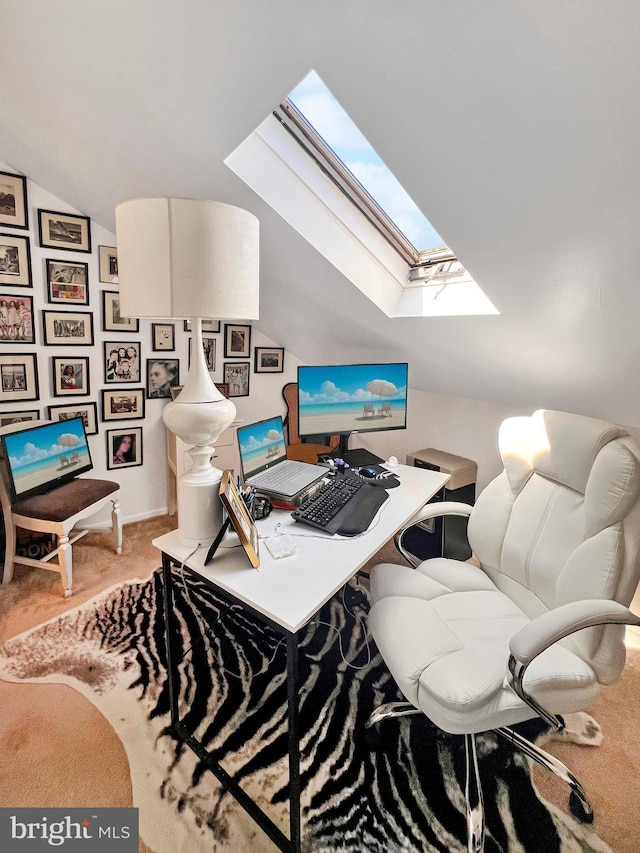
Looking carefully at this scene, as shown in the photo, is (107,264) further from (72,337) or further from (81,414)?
(81,414)

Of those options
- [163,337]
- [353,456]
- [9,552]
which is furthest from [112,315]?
[353,456]

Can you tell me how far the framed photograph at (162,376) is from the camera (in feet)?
9.80

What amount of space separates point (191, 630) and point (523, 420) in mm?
1730

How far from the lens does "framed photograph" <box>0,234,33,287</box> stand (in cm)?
235

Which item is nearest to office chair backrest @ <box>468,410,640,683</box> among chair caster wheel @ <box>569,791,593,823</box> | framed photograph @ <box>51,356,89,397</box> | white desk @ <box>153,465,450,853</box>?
white desk @ <box>153,465,450,853</box>

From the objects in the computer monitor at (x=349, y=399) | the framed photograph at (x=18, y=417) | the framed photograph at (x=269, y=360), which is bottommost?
the framed photograph at (x=18, y=417)

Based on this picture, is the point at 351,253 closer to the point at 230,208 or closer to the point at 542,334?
the point at 542,334

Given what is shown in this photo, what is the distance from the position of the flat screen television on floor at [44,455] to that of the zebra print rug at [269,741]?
740mm

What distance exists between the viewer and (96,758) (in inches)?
55.1

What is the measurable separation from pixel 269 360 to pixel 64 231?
1.64 meters

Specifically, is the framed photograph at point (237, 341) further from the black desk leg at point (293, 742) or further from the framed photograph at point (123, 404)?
the black desk leg at point (293, 742)

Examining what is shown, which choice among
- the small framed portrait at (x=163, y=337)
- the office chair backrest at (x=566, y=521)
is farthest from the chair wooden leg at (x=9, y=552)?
the office chair backrest at (x=566, y=521)

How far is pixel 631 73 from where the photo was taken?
2.97 ft

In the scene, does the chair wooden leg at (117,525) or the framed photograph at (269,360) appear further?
the framed photograph at (269,360)
